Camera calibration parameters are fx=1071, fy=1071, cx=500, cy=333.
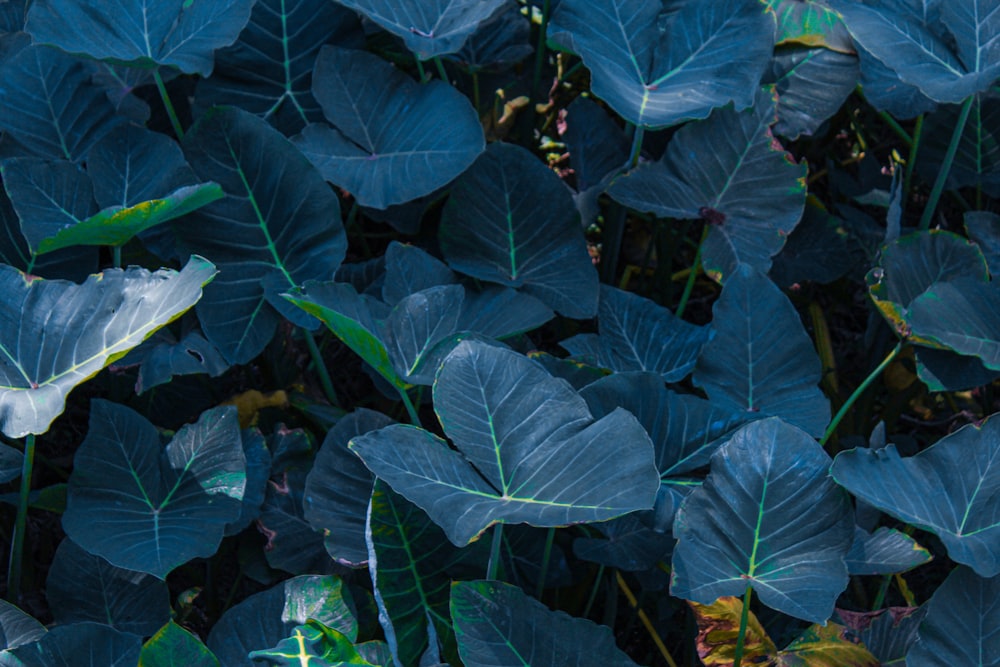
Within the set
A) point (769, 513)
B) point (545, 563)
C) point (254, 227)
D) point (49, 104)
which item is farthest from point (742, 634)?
point (49, 104)

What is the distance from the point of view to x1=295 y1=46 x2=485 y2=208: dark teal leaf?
59.2 inches

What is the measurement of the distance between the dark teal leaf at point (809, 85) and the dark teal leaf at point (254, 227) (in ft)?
2.48

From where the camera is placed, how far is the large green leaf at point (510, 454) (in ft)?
3.44

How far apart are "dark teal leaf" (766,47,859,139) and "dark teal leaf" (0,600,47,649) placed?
1280mm

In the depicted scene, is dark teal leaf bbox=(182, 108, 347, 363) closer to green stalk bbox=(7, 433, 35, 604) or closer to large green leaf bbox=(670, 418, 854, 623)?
green stalk bbox=(7, 433, 35, 604)

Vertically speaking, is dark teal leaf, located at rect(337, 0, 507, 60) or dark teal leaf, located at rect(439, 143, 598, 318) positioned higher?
dark teal leaf, located at rect(337, 0, 507, 60)

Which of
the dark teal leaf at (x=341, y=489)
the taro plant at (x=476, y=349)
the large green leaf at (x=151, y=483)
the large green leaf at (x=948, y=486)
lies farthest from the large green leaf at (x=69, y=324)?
the large green leaf at (x=948, y=486)

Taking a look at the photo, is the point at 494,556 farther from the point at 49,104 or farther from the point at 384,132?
the point at 49,104

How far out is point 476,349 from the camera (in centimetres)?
116

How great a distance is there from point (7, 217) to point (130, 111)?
0.26 metres

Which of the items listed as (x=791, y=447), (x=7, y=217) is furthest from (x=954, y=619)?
(x=7, y=217)

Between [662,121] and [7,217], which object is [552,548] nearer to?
[662,121]

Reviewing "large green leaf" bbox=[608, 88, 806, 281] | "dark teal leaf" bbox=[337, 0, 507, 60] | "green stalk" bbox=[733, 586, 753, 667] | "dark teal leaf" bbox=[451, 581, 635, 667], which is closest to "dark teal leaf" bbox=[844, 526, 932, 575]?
"green stalk" bbox=[733, 586, 753, 667]

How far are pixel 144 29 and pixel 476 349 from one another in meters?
0.74
